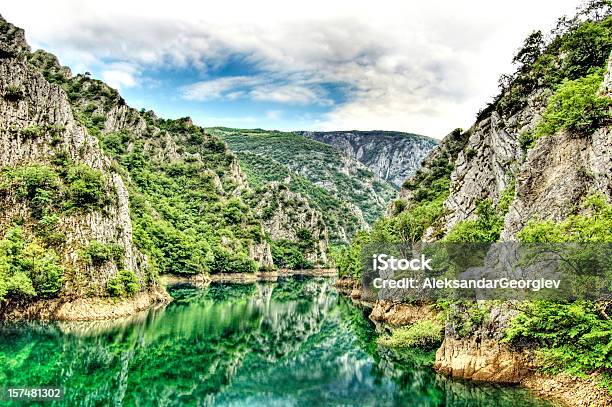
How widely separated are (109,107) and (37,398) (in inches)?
5113

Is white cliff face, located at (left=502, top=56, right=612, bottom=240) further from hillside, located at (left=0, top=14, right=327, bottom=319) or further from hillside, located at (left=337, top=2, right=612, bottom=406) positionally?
hillside, located at (left=0, top=14, right=327, bottom=319)

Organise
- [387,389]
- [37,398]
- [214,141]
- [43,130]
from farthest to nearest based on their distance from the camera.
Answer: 1. [214,141]
2. [43,130]
3. [387,389]
4. [37,398]

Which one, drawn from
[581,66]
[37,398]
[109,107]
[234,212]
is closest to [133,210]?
[234,212]

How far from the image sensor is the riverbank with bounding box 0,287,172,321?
4558 centimetres

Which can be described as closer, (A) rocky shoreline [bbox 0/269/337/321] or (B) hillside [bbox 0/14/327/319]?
(A) rocky shoreline [bbox 0/269/337/321]

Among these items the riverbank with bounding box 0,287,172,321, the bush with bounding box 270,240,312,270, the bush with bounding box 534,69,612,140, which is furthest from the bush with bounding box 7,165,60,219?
the bush with bounding box 270,240,312,270

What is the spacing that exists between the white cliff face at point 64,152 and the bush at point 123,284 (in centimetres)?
73

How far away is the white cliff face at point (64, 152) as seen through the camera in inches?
2036

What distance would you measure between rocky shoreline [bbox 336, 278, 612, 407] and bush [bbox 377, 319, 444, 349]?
158 inches

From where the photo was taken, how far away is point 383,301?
50.9 meters

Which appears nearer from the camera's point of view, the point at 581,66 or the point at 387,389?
the point at 387,389

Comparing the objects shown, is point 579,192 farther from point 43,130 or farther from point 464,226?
point 43,130

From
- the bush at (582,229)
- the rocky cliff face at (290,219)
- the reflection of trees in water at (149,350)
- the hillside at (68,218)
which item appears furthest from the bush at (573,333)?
the rocky cliff face at (290,219)

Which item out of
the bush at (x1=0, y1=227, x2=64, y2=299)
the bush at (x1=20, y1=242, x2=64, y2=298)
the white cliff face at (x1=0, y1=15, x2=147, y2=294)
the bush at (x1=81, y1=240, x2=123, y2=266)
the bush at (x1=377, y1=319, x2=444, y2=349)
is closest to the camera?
the bush at (x1=377, y1=319, x2=444, y2=349)
